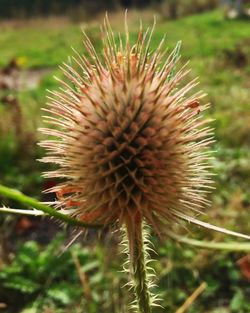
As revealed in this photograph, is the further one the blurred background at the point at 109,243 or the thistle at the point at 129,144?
the blurred background at the point at 109,243

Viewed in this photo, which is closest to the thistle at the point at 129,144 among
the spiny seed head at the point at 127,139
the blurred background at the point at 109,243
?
the spiny seed head at the point at 127,139

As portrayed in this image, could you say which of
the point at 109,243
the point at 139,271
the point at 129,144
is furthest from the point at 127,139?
the point at 109,243

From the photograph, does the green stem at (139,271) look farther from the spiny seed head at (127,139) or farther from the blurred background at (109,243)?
the blurred background at (109,243)

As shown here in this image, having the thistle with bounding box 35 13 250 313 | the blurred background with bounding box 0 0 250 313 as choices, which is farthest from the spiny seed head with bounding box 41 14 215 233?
the blurred background with bounding box 0 0 250 313

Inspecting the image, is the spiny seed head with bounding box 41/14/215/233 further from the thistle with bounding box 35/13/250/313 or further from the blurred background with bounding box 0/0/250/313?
the blurred background with bounding box 0/0/250/313

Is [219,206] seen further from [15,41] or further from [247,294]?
[15,41]

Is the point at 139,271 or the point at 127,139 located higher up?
the point at 127,139

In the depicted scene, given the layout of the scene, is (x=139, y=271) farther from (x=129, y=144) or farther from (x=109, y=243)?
(x=109, y=243)

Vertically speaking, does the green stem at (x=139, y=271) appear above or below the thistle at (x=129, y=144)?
below

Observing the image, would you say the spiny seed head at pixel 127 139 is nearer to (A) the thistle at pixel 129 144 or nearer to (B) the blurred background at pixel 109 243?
(A) the thistle at pixel 129 144
